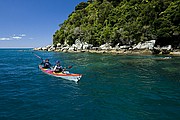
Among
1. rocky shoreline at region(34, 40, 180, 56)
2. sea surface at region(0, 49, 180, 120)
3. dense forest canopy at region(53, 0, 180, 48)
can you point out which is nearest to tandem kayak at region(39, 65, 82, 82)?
sea surface at region(0, 49, 180, 120)

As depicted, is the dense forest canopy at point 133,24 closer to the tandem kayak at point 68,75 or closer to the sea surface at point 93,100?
the sea surface at point 93,100

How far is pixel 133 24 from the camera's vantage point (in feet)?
194

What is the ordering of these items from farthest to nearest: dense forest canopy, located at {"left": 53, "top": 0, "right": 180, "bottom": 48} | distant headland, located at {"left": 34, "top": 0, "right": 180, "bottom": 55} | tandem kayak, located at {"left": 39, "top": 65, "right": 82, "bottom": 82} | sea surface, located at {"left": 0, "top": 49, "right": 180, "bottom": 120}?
distant headland, located at {"left": 34, "top": 0, "right": 180, "bottom": 55}, dense forest canopy, located at {"left": 53, "top": 0, "right": 180, "bottom": 48}, tandem kayak, located at {"left": 39, "top": 65, "right": 82, "bottom": 82}, sea surface, located at {"left": 0, "top": 49, "right": 180, "bottom": 120}

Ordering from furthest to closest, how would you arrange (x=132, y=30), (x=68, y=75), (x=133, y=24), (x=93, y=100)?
(x=133, y=24), (x=132, y=30), (x=68, y=75), (x=93, y=100)

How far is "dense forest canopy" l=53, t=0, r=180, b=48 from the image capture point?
52.9 metres

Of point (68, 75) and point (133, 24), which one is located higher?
point (133, 24)

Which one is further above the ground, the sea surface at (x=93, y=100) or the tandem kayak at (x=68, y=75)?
the tandem kayak at (x=68, y=75)

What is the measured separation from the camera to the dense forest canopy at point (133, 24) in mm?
52938

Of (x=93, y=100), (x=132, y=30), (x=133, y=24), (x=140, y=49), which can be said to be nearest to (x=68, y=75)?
(x=93, y=100)

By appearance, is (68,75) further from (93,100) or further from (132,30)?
(132,30)

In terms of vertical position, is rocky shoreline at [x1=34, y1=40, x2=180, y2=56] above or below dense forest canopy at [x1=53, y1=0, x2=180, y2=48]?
below

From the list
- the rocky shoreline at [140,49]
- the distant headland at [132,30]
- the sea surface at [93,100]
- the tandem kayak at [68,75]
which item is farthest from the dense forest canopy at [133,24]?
the tandem kayak at [68,75]

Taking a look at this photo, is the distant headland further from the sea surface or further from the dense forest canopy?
the sea surface

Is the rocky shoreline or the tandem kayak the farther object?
the rocky shoreline
